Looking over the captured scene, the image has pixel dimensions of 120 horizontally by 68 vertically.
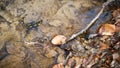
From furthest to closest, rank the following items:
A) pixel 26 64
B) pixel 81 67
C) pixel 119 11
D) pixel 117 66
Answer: pixel 119 11, pixel 26 64, pixel 81 67, pixel 117 66

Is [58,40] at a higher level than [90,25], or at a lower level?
lower

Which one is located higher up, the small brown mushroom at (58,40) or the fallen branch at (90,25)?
A: the fallen branch at (90,25)

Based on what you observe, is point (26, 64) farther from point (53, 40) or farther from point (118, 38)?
point (118, 38)

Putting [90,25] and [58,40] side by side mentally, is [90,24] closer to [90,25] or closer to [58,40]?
[90,25]

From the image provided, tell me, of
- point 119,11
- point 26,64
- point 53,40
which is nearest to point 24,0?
point 53,40

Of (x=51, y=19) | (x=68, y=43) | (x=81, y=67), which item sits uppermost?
(x=51, y=19)

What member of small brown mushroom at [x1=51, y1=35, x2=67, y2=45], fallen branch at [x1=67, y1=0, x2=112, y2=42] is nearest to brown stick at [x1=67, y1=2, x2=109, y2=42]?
fallen branch at [x1=67, y1=0, x2=112, y2=42]

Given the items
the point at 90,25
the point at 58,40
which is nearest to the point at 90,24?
the point at 90,25

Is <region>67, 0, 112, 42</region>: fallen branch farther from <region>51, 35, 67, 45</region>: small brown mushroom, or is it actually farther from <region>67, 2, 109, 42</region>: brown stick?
<region>51, 35, 67, 45</region>: small brown mushroom

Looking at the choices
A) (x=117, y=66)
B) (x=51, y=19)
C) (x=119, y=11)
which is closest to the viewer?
(x=117, y=66)

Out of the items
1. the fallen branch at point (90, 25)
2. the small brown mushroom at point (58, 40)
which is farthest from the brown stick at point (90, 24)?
the small brown mushroom at point (58, 40)

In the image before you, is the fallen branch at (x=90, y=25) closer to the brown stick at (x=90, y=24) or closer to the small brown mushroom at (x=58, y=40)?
the brown stick at (x=90, y=24)
